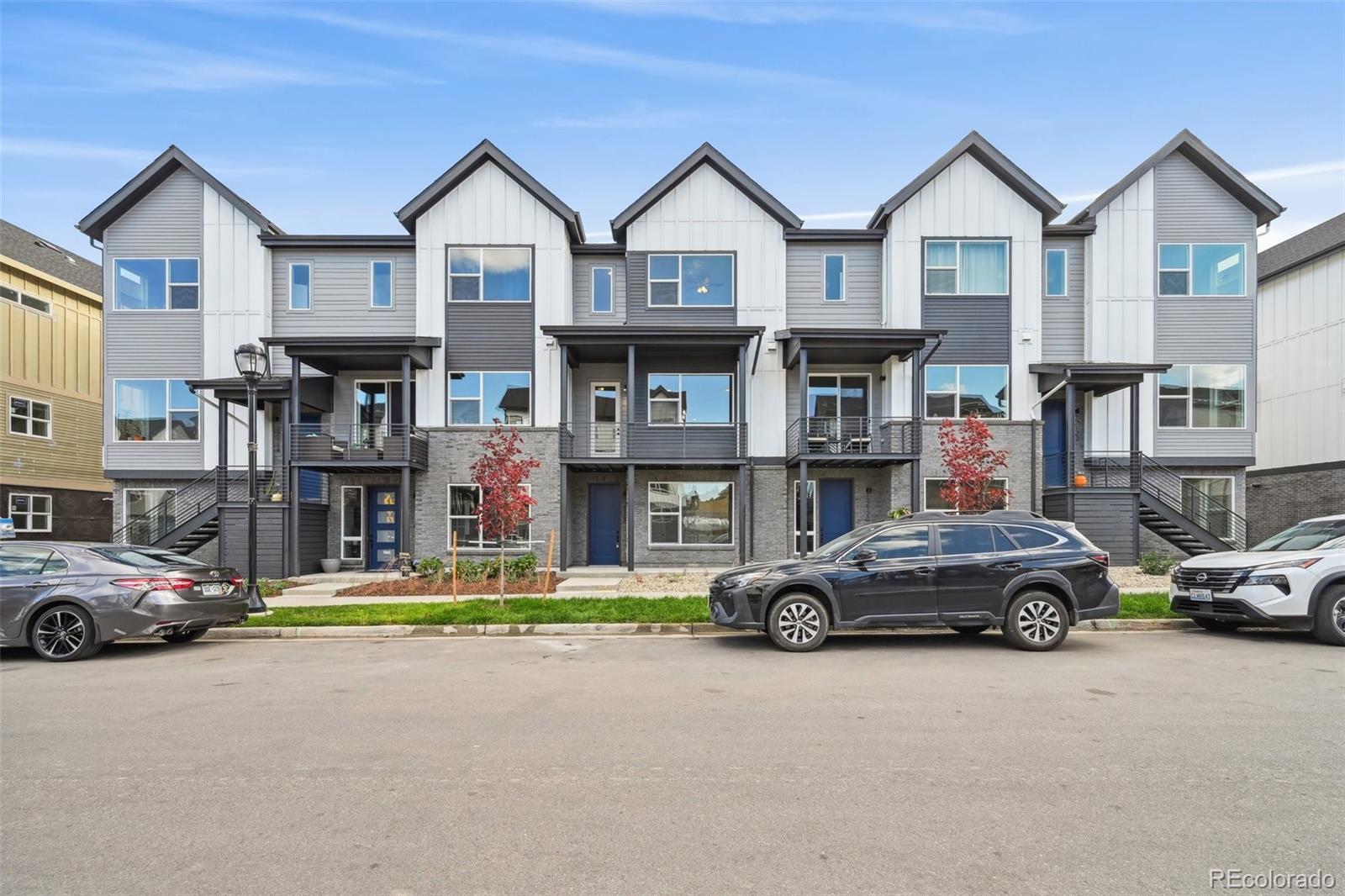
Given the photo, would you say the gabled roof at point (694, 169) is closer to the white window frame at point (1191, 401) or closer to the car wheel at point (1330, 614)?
the white window frame at point (1191, 401)

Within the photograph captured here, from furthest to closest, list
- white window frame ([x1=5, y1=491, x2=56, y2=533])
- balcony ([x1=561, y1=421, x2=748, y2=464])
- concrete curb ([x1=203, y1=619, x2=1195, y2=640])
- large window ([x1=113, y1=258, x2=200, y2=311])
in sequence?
white window frame ([x1=5, y1=491, x2=56, y2=533]) < large window ([x1=113, y1=258, x2=200, y2=311]) < balcony ([x1=561, y1=421, x2=748, y2=464]) < concrete curb ([x1=203, y1=619, x2=1195, y2=640])

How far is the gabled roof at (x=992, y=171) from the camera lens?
19812 millimetres

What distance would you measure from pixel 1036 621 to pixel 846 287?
13.4 metres

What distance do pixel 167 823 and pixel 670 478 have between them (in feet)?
54.2

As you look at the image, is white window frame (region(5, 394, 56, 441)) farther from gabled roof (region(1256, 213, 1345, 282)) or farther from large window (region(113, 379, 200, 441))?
gabled roof (region(1256, 213, 1345, 282))

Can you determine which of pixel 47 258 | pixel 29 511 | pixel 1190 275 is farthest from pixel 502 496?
pixel 47 258

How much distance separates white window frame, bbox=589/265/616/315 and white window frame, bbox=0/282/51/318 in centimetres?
2082

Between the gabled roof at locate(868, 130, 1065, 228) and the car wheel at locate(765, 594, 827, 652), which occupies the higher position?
the gabled roof at locate(868, 130, 1065, 228)

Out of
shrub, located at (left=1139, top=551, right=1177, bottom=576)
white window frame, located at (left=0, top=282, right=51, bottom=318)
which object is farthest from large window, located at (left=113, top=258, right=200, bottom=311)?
shrub, located at (left=1139, top=551, right=1177, bottom=576)

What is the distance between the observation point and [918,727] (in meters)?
5.80

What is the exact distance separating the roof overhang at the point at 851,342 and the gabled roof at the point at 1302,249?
12.5m

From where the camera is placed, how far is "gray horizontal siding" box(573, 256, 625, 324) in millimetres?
20766

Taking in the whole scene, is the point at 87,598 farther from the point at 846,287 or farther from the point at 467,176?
the point at 846,287

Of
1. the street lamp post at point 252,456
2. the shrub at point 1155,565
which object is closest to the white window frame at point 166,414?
the street lamp post at point 252,456
